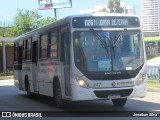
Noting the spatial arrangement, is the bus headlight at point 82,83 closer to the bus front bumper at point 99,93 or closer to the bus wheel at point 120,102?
the bus front bumper at point 99,93

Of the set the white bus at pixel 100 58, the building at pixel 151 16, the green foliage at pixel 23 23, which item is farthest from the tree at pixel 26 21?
the white bus at pixel 100 58

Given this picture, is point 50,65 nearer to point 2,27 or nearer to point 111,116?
point 111,116

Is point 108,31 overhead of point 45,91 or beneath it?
overhead

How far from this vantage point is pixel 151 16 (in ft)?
121

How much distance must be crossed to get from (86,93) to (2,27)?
53816 mm

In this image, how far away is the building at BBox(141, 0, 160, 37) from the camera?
1281 inches

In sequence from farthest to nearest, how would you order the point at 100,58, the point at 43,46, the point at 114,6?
the point at 114,6 < the point at 43,46 < the point at 100,58

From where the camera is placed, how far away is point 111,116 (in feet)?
36.4

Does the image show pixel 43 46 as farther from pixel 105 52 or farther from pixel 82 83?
pixel 82 83

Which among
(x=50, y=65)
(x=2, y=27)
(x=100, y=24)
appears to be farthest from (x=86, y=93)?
(x=2, y=27)

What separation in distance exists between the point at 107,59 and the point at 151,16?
1029 inches

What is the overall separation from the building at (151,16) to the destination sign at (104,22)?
54.9 feet

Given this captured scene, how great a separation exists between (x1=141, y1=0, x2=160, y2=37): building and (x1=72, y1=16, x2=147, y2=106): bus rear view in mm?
17035

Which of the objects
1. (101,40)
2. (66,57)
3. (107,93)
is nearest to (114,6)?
(66,57)
